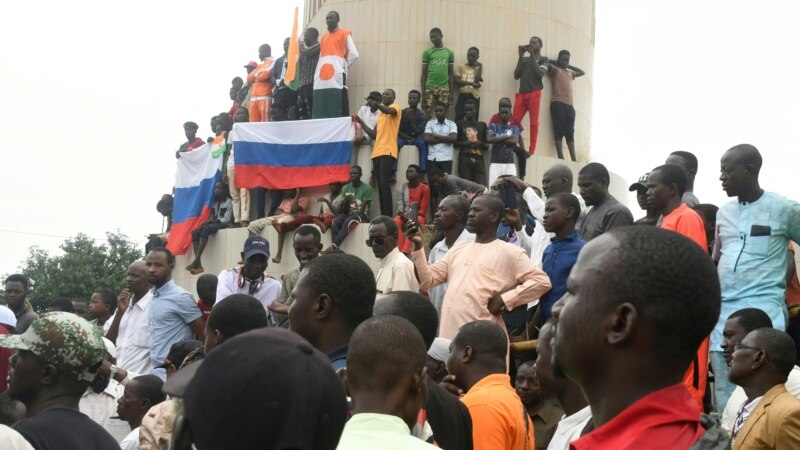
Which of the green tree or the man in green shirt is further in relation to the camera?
the green tree

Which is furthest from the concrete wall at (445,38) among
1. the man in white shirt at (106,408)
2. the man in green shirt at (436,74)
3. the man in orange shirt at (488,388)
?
the man in orange shirt at (488,388)

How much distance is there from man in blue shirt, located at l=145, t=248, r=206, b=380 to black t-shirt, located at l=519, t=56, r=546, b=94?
9943 millimetres

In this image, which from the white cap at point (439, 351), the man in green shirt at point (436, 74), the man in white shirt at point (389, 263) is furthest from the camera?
the man in green shirt at point (436, 74)

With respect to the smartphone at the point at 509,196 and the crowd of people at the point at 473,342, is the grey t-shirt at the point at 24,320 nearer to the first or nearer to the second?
the crowd of people at the point at 473,342

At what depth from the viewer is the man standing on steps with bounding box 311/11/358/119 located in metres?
16.8

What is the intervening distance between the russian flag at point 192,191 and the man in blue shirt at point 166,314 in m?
9.12

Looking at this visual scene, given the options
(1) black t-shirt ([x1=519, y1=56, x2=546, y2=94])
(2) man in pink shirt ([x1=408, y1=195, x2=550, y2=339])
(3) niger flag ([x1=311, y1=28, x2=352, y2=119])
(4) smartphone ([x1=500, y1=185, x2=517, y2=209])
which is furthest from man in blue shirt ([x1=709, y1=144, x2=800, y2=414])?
(1) black t-shirt ([x1=519, y1=56, x2=546, y2=94])

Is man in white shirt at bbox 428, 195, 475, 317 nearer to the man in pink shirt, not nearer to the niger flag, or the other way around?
the man in pink shirt

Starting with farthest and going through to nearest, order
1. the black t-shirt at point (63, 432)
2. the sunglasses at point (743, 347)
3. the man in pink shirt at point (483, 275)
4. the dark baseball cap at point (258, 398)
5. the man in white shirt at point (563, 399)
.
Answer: the man in pink shirt at point (483, 275) < the sunglasses at point (743, 347) < the man in white shirt at point (563, 399) < the black t-shirt at point (63, 432) < the dark baseball cap at point (258, 398)

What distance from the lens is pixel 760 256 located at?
718cm

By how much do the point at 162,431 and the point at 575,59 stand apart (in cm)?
1515

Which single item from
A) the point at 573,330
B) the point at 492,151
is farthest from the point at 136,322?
the point at 492,151

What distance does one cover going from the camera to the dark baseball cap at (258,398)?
2127mm

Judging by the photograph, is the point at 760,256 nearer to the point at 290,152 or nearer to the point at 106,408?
the point at 106,408
